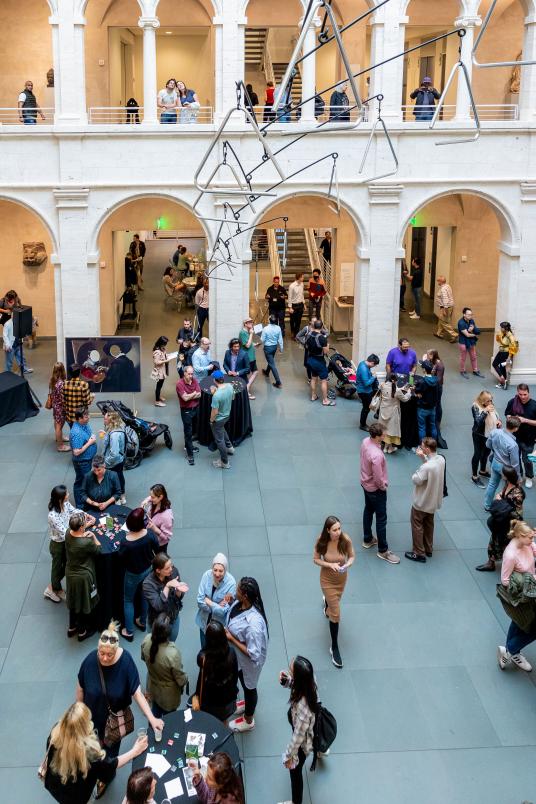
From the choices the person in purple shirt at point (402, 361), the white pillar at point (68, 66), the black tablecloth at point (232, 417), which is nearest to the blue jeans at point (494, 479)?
the person in purple shirt at point (402, 361)

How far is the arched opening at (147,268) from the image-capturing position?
23.3m

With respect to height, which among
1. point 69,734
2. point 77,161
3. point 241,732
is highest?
point 77,161

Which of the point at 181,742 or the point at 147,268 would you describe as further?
the point at 147,268

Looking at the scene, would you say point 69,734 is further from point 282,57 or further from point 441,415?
point 282,57

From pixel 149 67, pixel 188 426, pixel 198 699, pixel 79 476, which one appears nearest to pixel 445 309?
pixel 149 67

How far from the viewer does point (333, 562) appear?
34.9 feet

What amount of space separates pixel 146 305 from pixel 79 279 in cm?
750

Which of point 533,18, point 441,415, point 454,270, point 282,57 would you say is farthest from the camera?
point 282,57

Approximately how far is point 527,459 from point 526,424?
597 millimetres

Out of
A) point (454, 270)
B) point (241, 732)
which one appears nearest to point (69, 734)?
point (241, 732)

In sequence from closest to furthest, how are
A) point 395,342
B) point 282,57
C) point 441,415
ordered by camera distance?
point 441,415, point 395,342, point 282,57

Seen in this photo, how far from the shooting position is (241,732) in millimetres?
9891

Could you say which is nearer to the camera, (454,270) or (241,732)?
(241,732)

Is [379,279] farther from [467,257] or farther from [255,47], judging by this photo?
[255,47]
